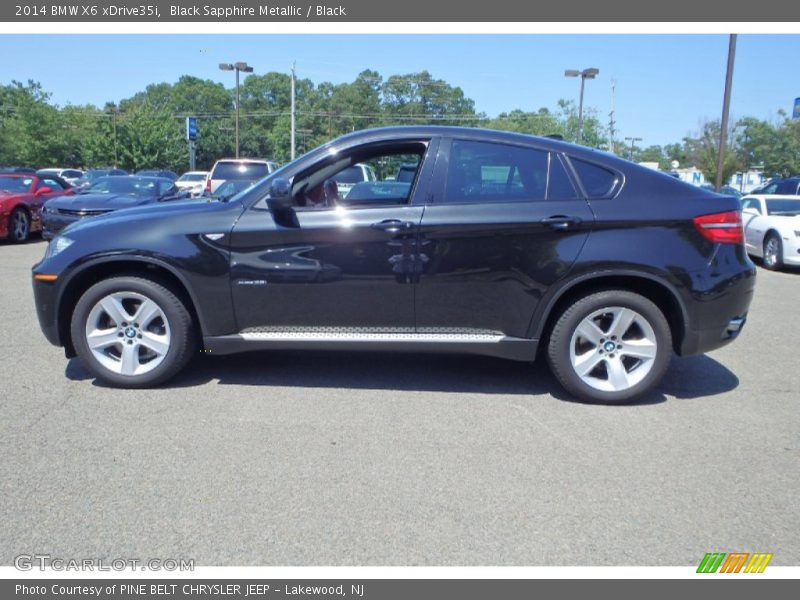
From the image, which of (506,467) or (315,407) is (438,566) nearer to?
(506,467)

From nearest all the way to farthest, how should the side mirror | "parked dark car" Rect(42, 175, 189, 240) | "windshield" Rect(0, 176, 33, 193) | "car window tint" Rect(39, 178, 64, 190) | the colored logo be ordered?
the colored logo < the side mirror < "parked dark car" Rect(42, 175, 189, 240) < "windshield" Rect(0, 176, 33, 193) < "car window tint" Rect(39, 178, 64, 190)

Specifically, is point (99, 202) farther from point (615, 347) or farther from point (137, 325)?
point (615, 347)

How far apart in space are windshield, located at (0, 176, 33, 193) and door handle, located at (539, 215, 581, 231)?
13503 mm

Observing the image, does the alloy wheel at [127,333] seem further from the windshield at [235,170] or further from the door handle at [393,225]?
the windshield at [235,170]

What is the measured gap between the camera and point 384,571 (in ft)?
→ 8.64

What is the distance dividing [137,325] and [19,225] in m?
10.9

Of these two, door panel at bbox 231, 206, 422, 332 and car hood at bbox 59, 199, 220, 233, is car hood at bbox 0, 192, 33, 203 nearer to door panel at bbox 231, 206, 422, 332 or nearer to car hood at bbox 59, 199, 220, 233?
car hood at bbox 59, 199, 220, 233

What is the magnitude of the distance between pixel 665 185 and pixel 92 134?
57.3m

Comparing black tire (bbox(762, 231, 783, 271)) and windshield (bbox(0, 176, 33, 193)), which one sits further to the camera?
windshield (bbox(0, 176, 33, 193))

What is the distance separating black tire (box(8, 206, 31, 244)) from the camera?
13219 mm

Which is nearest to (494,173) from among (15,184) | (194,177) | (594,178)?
(594,178)

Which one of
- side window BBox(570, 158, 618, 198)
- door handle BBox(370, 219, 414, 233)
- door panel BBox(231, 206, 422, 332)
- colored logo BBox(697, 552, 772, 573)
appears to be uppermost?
side window BBox(570, 158, 618, 198)

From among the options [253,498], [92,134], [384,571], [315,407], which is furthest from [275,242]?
[92,134]

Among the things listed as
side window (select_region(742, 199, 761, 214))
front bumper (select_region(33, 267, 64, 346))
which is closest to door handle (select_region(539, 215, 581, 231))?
front bumper (select_region(33, 267, 64, 346))
